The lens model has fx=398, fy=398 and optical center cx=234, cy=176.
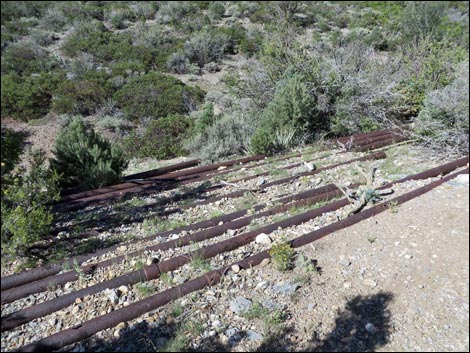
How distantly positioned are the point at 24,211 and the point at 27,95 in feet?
54.8

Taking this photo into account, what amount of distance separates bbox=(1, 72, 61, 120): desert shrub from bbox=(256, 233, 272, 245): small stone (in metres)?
17.7

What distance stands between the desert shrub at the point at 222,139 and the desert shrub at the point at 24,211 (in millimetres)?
6007

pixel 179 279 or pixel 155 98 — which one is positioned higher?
pixel 179 279

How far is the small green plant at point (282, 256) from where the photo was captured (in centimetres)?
445

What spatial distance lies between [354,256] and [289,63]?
1081cm

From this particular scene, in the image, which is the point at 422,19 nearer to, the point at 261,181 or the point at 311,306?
the point at 261,181

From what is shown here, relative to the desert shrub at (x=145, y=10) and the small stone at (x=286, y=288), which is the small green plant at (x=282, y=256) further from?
the desert shrub at (x=145, y=10)

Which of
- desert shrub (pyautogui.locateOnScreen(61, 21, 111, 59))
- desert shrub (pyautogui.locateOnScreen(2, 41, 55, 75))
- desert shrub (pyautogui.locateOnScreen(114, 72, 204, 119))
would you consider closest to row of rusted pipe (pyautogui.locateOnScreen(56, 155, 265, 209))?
desert shrub (pyautogui.locateOnScreen(114, 72, 204, 119))

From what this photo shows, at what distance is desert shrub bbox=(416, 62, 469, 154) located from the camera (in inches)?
304

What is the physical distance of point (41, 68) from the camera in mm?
23844

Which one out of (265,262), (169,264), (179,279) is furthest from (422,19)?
(179,279)

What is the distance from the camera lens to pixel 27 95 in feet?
64.0

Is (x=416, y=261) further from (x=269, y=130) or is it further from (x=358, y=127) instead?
(x=358, y=127)

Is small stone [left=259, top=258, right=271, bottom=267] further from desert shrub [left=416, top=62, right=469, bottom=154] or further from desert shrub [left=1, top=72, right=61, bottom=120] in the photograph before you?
desert shrub [left=1, top=72, right=61, bottom=120]
